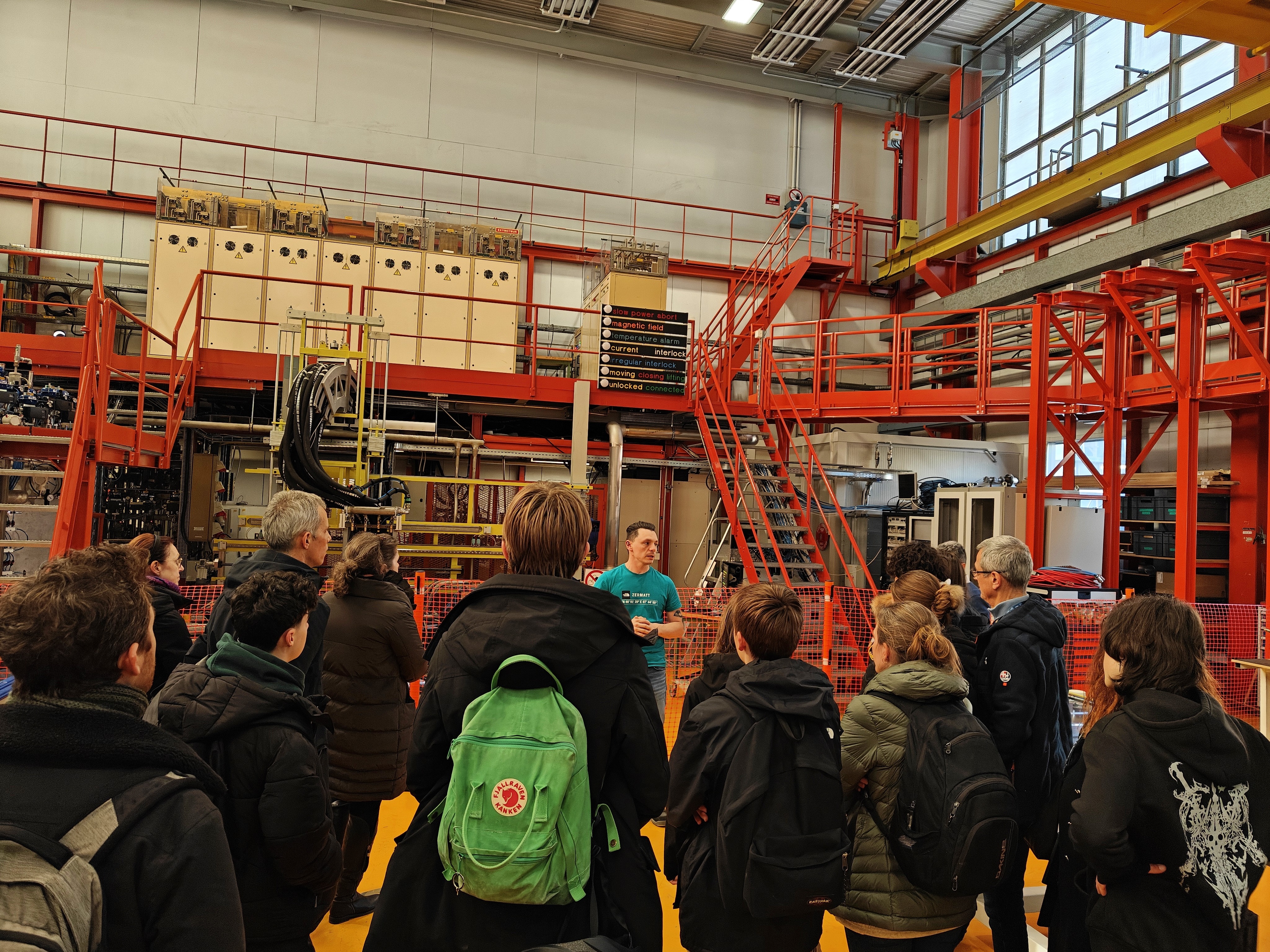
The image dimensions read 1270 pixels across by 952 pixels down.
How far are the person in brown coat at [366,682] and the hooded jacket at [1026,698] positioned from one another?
2281 mm

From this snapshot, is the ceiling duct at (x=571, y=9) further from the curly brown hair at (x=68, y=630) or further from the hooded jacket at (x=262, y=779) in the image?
the curly brown hair at (x=68, y=630)

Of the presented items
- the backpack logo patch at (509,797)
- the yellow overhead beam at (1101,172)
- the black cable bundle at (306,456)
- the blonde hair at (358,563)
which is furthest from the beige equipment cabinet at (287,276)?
the backpack logo patch at (509,797)

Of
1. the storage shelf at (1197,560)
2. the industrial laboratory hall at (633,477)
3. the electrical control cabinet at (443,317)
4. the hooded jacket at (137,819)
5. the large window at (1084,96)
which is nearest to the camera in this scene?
the hooded jacket at (137,819)

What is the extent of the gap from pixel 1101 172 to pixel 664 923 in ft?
38.6

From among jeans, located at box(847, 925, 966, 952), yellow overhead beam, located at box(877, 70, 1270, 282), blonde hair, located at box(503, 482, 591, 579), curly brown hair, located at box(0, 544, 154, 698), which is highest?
yellow overhead beam, located at box(877, 70, 1270, 282)

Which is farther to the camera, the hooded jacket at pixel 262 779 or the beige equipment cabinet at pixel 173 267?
the beige equipment cabinet at pixel 173 267

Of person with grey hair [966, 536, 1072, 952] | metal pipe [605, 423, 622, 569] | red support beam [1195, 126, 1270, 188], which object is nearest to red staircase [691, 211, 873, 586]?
metal pipe [605, 423, 622, 569]

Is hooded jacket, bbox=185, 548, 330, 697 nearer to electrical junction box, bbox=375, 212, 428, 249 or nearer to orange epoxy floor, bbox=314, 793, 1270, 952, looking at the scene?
orange epoxy floor, bbox=314, 793, 1270, 952

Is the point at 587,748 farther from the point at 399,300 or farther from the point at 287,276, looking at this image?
the point at 287,276

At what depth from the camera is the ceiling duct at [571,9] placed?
13133mm

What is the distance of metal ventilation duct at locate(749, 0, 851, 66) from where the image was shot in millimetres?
12758

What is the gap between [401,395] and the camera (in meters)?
11.4

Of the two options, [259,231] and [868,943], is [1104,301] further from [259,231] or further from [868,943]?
[259,231]

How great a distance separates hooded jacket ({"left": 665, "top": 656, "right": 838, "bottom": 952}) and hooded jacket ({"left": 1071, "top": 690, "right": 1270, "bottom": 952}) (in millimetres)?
714
